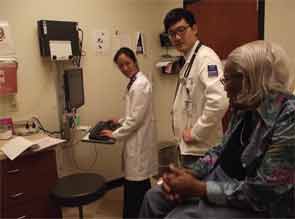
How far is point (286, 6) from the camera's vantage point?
2.71 meters

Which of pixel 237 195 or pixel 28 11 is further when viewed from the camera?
pixel 28 11

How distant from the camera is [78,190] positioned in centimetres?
184

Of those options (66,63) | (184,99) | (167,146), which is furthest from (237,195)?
(167,146)

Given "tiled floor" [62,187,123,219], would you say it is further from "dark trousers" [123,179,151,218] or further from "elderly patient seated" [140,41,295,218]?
"elderly patient seated" [140,41,295,218]

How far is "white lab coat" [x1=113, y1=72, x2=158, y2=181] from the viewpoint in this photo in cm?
229

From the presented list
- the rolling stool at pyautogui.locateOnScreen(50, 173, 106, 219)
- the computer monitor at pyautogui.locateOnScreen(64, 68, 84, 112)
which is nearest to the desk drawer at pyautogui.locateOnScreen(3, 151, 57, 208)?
the rolling stool at pyautogui.locateOnScreen(50, 173, 106, 219)

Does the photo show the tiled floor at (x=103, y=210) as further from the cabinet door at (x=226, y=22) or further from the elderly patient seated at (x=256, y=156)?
the cabinet door at (x=226, y=22)

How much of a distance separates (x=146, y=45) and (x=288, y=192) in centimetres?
259

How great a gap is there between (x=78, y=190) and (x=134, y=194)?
707mm

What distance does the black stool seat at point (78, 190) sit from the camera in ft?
5.82

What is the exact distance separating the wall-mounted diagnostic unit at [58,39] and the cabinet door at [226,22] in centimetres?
141

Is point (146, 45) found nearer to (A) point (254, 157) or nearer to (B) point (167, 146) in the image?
(B) point (167, 146)

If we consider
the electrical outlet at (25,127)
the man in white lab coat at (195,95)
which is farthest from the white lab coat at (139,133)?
the electrical outlet at (25,127)

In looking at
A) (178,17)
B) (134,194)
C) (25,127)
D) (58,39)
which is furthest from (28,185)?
(178,17)
